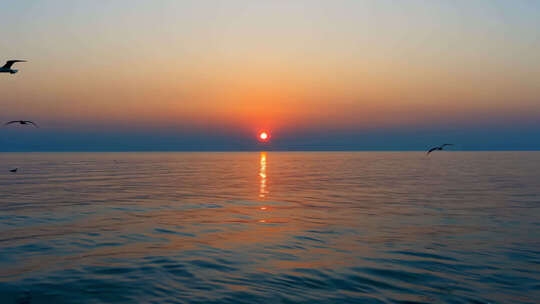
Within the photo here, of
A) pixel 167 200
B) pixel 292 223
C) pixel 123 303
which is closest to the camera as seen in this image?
pixel 123 303

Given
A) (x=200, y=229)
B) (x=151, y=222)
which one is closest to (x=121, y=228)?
(x=151, y=222)

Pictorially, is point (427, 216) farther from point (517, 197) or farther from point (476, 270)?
point (517, 197)

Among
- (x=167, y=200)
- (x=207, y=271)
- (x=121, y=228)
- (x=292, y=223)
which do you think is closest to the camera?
(x=207, y=271)

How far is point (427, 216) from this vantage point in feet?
A: 79.7

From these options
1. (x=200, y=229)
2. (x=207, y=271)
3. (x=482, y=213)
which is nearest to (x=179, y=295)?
(x=207, y=271)

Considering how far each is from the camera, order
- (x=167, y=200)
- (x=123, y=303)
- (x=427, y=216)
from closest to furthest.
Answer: (x=123, y=303)
(x=427, y=216)
(x=167, y=200)

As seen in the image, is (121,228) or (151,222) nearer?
(121,228)

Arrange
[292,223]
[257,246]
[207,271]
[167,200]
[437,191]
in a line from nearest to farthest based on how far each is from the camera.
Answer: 1. [207,271]
2. [257,246]
3. [292,223]
4. [167,200]
5. [437,191]

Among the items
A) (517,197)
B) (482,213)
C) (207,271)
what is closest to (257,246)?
(207,271)

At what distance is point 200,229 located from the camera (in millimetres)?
20391

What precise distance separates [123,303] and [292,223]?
42.3 feet

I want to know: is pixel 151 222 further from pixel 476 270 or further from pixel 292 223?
pixel 476 270

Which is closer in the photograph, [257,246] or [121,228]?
[257,246]

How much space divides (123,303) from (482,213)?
2268cm
